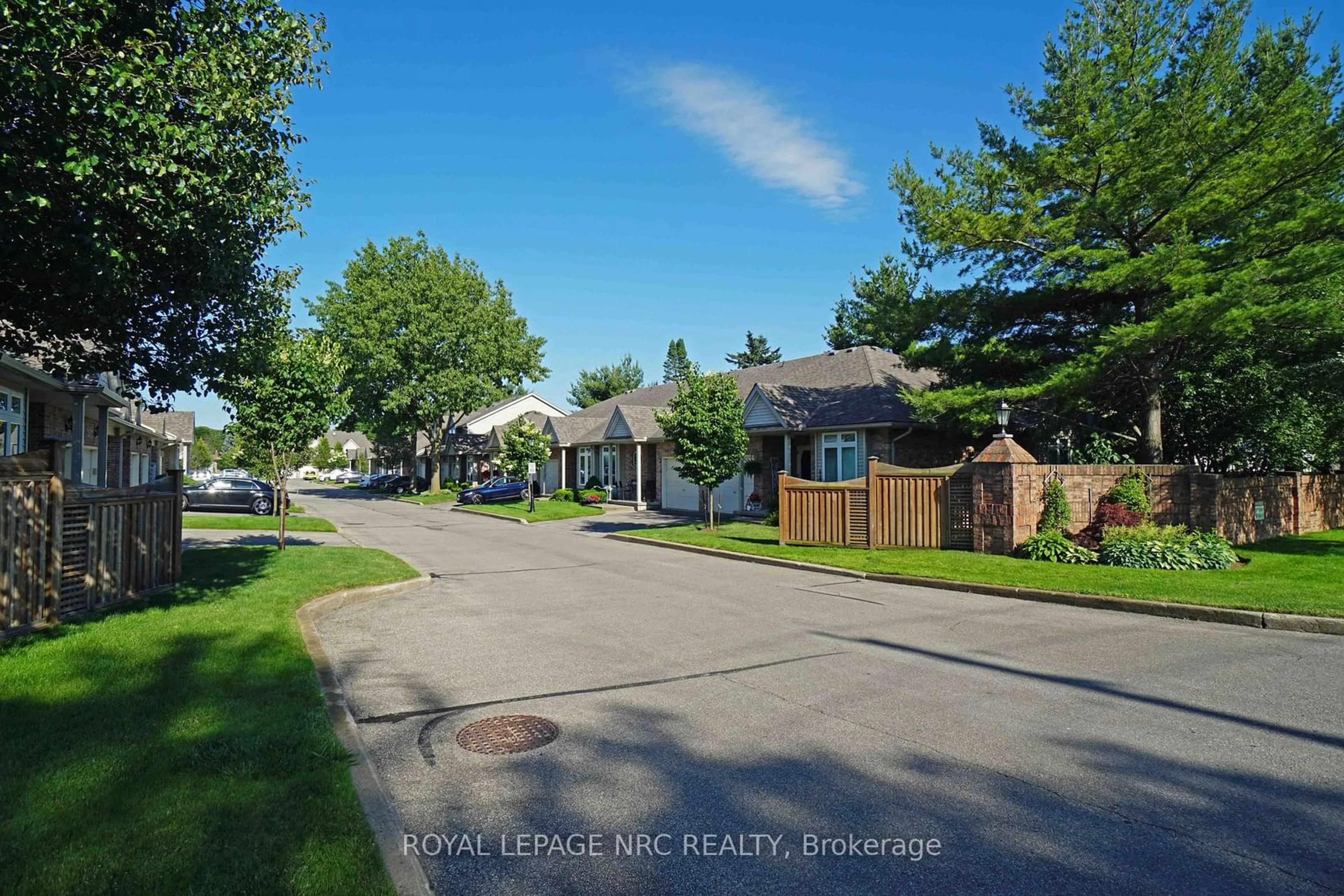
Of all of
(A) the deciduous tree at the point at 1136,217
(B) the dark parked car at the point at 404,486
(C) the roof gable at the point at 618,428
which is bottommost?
(B) the dark parked car at the point at 404,486

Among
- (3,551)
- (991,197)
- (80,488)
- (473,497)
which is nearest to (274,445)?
(80,488)

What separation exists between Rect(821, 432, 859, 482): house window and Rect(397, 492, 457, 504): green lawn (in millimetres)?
25370

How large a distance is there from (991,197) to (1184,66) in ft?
14.7

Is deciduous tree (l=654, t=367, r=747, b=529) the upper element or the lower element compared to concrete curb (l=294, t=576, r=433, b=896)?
upper

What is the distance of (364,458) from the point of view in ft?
377

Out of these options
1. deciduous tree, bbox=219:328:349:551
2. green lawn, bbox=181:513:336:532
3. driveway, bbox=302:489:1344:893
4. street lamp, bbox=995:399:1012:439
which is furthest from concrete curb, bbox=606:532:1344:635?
green lawn, bbox=181:513:336:532

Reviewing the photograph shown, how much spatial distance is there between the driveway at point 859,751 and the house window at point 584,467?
1226 inches

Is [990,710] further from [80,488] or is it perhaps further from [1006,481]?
[1006,481]

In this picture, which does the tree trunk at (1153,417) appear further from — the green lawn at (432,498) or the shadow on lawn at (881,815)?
the green lawn at (432,498)

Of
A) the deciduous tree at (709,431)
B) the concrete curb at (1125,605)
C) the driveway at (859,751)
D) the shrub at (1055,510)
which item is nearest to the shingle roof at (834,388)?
the deciduous tree at (709,431)

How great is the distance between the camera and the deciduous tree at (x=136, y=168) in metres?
6.17

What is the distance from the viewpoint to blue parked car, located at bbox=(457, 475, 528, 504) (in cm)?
4053

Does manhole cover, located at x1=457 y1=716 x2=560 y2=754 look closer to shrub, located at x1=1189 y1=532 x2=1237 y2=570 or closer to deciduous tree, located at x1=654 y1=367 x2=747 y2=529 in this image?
shrub, located at x1=1189 y1=532 x2=1237 y2=570

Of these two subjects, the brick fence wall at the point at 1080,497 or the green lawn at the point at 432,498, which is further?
the green lawn at the point at 432,498
